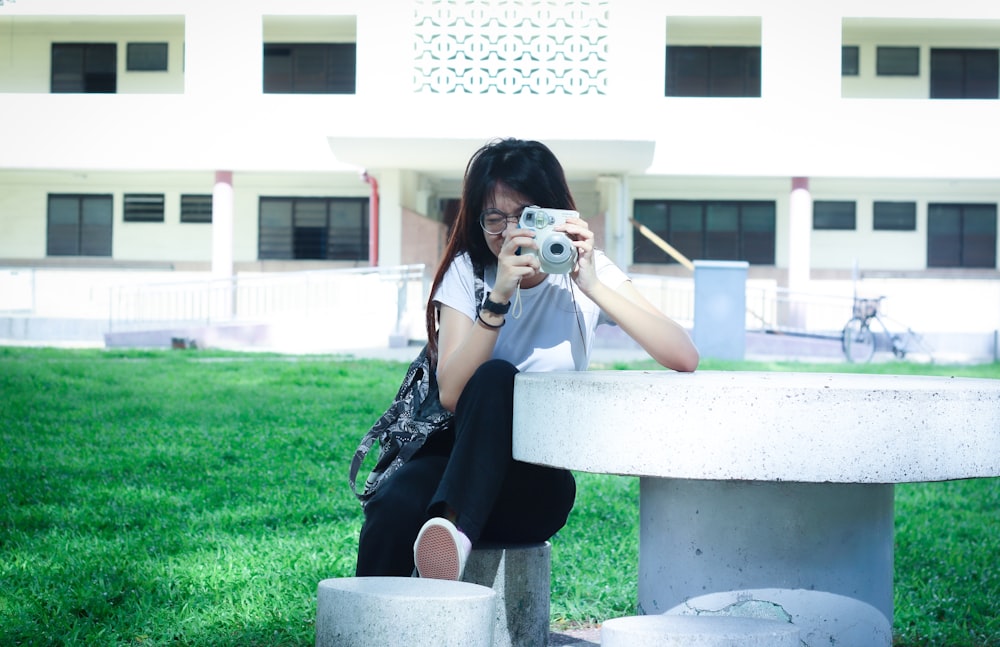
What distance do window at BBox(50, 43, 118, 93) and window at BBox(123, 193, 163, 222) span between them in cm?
214

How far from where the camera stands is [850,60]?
877 inches

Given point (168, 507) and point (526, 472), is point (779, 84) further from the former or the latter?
point (526, 472)

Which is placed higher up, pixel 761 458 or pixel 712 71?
pixel 712 71

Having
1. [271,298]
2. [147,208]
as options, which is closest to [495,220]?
[271,298]

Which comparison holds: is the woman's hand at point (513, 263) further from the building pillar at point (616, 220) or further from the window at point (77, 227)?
the window at point (77, 227)

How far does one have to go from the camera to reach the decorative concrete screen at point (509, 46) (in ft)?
61.3

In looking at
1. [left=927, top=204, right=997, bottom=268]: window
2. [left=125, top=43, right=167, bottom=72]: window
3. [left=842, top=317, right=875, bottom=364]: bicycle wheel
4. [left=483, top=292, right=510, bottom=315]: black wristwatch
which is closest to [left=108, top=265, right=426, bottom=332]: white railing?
[left=125, top=43, right=167, bottom=72]: window

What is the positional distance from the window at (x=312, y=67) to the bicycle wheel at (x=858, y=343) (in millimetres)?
10448

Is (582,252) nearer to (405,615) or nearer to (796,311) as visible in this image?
(405,615)

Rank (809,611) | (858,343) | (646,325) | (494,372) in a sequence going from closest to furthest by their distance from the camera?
(809,611) → (494,372) → (646,325) → (858,343)

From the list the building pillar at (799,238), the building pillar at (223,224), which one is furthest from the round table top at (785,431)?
the building pillar at (223,224)

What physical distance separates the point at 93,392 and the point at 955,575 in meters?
7.01

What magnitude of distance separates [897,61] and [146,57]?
14.3 m

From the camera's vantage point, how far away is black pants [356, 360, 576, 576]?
2.62 meters
